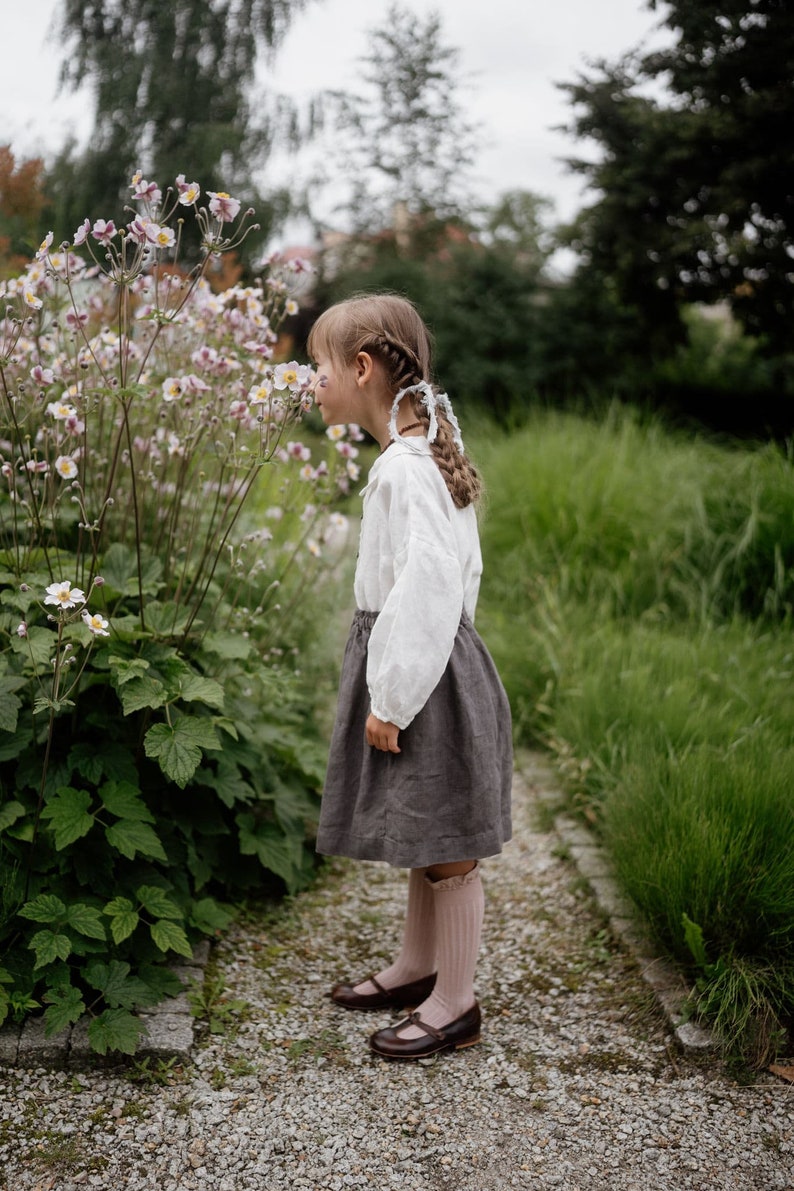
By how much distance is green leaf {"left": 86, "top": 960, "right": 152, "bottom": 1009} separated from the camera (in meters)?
1.98

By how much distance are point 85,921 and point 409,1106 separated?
30.3 inches

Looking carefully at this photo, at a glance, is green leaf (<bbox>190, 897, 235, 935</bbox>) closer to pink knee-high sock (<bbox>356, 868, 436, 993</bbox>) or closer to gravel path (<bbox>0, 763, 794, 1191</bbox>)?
gravel path (<bbox>0, 763, 794, 1191</bbox>)

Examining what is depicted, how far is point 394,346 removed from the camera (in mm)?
1987

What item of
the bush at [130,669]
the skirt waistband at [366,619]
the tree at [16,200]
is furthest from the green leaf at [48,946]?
the tree at [16,200]

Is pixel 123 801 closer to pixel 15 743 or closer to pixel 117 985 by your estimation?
pixel 15 743

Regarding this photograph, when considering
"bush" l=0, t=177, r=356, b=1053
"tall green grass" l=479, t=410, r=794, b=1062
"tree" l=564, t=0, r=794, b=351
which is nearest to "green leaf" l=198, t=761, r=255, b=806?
"bush" l=0, t=177, r=356, b=1053

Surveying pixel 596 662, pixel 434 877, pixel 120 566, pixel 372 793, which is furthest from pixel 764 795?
pixel 120 566

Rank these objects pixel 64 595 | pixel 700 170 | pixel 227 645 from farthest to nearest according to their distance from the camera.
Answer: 1. pixel 700 170
2. pixel 227 645
3. pixel 64 595

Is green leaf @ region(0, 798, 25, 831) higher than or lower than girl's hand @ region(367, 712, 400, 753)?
lower

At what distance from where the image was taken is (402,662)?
1792 mm

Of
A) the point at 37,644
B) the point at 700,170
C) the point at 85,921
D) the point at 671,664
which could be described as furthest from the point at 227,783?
the point at 700,170

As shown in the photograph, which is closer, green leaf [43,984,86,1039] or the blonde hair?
green leaf [43,984,86,1039]

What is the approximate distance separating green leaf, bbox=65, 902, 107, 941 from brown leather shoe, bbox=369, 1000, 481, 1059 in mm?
654

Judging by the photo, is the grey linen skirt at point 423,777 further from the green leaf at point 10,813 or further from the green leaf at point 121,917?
the green leaf at point 10,813
